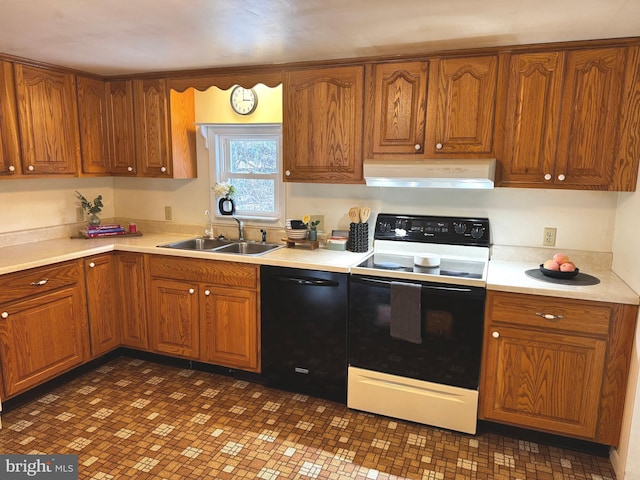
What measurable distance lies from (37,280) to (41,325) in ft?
0.94

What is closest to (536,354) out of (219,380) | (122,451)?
(219,380)

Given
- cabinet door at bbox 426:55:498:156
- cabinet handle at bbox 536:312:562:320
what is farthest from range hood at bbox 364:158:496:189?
cabinet handle at bbox 536:312:562:320

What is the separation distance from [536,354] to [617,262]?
2.54ft

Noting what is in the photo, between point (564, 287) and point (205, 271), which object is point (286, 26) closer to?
point (205, 271)

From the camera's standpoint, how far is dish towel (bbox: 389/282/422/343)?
2.49 meters

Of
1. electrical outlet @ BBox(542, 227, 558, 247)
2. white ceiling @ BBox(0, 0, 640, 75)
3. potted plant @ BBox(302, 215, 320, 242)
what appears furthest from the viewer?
potted plant @ BBox(302, 215, 320, 242)

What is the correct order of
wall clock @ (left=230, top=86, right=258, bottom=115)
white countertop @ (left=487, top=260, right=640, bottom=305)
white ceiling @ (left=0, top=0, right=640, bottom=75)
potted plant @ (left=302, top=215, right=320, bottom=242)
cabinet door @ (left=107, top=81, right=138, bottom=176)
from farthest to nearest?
1. cabinet door @ (left=107, top=81, right=138, bottom=176)
2. wall clock @ (left=230, top=86, right=258, bottom=115)
3. potted plant @ (left=302, top=215, right=320, bottom=242)
4. white countertop @ (left=487, top=260, right=640, bottom=305)
5. white ceiling @ (left=0, top=0, right=640, bottom=75)

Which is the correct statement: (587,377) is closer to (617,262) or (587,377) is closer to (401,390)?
(617,262)

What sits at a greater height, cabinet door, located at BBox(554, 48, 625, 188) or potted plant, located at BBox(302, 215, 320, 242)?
cabinet door, located at BBox(554, 48, 625, 188)

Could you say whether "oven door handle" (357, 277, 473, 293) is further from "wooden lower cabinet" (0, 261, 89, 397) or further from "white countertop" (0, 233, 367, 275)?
"wooden lower cabinet" (0, 261, 89, 397)

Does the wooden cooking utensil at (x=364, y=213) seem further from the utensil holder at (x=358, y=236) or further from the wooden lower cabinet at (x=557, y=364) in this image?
the wooden lower cabinet at (x=557, y=364)

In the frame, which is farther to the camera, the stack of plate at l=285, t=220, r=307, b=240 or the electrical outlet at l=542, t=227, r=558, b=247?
the stack of plate at l=285, t=220, r=307, b=240

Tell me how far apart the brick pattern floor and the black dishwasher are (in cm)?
14

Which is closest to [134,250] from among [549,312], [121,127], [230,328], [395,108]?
[230,328]
